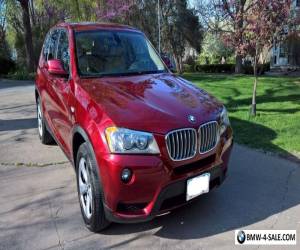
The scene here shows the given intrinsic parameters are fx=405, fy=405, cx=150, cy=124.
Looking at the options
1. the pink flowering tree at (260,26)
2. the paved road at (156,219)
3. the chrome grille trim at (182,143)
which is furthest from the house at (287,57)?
the chrome grille trim at (182,143)

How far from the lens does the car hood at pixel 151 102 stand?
11.6 ft

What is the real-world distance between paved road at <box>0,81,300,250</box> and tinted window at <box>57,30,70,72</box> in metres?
1.53

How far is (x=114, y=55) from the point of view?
5016 millimetres

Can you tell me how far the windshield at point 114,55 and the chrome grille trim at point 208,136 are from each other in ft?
4.72

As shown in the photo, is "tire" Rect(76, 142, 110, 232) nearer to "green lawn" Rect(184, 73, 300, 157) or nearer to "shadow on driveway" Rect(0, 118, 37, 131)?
"green lawn" Rect(184, 73, 300, 157)

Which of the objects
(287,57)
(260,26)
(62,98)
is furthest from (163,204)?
(287,57)

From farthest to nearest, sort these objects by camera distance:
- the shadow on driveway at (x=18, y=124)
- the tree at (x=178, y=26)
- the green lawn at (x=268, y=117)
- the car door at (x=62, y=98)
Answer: the tree at (x=178, y=26)
the shadow on driveway at (x=18, y=124)
the green lawn at (x=268, y=117)
the car door at (x=62, y=98)

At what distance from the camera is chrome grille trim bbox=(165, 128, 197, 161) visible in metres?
3.49

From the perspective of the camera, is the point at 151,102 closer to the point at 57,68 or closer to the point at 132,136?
the point at 132,136

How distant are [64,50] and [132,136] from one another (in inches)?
90.5

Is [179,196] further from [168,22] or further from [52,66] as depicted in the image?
[168,22]

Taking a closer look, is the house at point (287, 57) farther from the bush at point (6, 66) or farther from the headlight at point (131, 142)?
the headlight at point (131, 142)

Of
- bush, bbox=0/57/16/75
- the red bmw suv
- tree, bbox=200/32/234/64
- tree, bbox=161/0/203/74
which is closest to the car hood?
the red bmw suv

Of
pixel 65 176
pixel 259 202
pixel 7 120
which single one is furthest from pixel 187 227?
pixel 7 120
